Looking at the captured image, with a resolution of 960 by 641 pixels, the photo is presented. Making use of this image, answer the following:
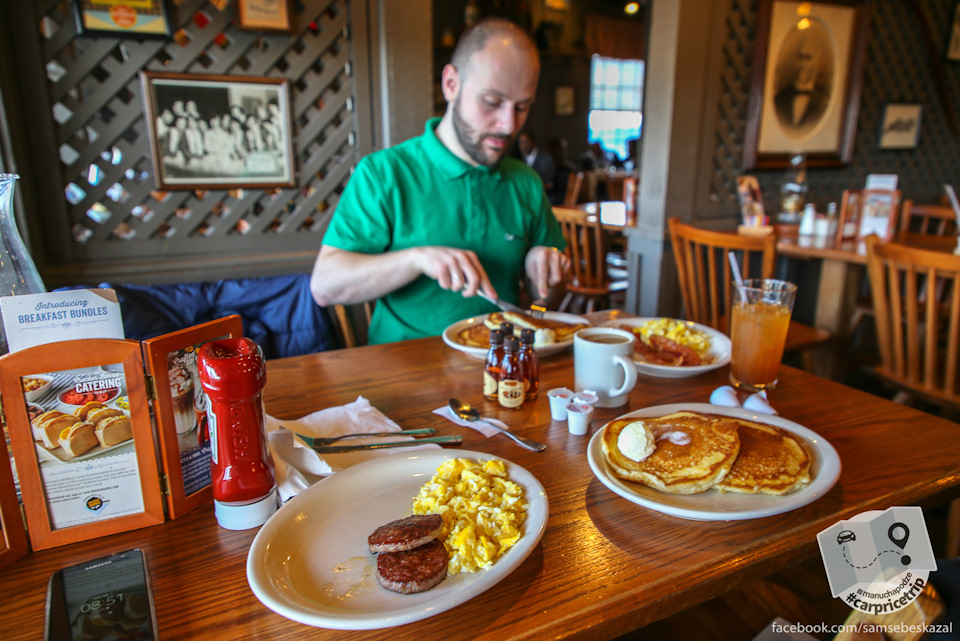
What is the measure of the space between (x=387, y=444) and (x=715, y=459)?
0.48m

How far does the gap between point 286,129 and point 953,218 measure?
13.3 ft

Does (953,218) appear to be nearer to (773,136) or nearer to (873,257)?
(773,136)

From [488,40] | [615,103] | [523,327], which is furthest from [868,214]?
[615,103]

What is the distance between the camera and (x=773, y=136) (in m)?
3.69

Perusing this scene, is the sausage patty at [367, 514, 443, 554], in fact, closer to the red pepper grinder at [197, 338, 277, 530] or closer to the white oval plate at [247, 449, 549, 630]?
the white oval plate at [247, 449, 549, 630]

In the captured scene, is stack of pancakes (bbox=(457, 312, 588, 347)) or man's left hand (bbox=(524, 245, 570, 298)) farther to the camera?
man's left hand (bbox=(524, 245, 570, 298))

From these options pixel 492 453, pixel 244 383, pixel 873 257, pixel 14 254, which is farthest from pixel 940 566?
pixel 873 257

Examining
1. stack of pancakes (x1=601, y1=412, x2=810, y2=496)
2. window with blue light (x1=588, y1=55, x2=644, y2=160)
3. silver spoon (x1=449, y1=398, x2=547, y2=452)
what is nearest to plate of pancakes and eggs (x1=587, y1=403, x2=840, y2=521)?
stack of pancakes (x1=601, y1=412, x2=810, y2=496)

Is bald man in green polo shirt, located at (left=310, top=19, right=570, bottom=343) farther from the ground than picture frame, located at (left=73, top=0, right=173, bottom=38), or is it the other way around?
picture frame, located at (left=73, top=0, right=173, bottom=38)

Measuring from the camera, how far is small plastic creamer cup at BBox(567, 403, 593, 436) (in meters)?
0.95

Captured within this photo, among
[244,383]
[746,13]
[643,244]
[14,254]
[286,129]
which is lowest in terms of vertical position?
[643,244]

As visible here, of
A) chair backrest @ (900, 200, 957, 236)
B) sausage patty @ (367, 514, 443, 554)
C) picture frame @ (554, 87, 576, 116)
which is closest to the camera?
sausage patty @ (367, 514, 443, 554)

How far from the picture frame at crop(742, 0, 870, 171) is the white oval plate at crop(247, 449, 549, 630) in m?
3.53

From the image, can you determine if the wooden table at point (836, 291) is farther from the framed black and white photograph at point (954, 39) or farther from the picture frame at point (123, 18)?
the picture frame at point (123, 18)
